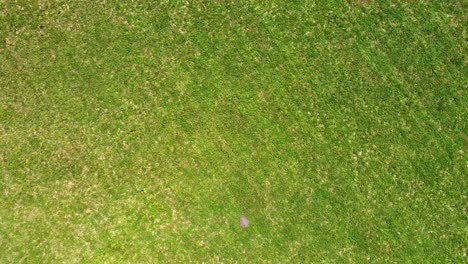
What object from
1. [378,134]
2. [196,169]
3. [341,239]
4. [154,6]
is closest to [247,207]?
[196,169]

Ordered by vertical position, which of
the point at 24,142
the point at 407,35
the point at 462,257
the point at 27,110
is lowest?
the point at 462,257

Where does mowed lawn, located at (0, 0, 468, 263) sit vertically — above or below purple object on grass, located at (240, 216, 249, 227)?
above

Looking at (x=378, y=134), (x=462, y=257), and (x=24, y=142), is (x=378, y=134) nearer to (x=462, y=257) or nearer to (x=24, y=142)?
(x=462, y=257)

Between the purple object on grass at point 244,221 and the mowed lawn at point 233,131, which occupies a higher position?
the mowed lawn at point 233,131

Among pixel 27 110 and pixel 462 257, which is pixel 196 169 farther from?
pixel 462 257

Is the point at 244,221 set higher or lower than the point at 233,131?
lower

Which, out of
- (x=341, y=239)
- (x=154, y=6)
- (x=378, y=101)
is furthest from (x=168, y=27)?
(x=341, y=239)

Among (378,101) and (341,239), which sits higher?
(378,101)
